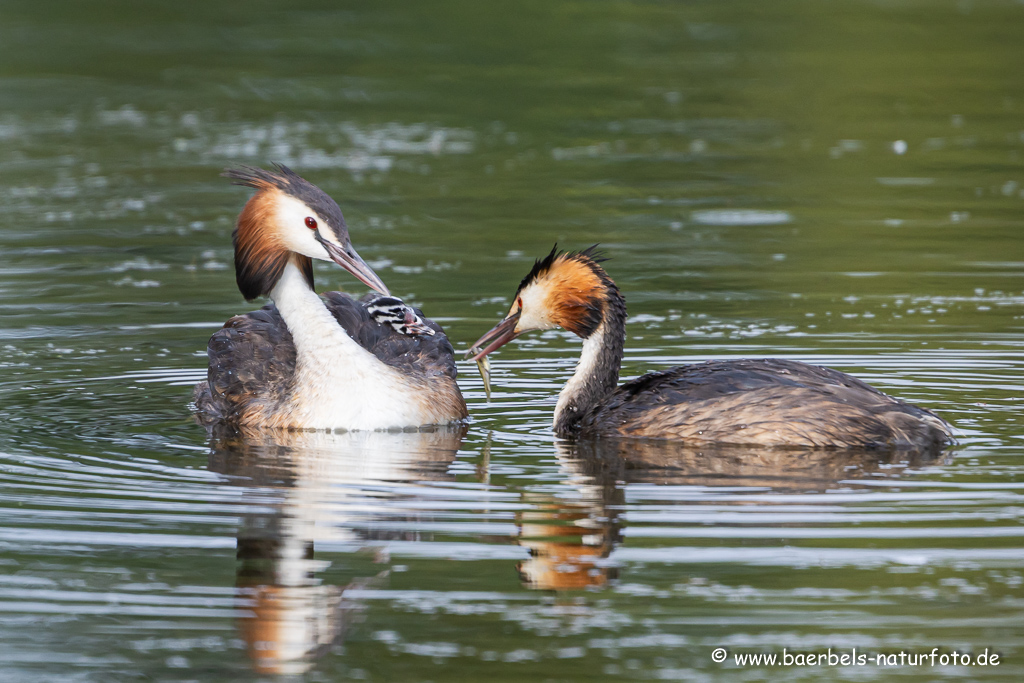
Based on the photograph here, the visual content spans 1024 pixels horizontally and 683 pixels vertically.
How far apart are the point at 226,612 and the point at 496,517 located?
4.76 ft

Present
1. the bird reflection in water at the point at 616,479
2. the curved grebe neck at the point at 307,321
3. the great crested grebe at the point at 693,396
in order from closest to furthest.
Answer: the bird reflection in water at the point at 616,479 < the great crested grebe at the point at 693,396 < the curved grebe neck at the point at 307,321

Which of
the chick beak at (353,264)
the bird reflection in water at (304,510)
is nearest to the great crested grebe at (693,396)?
the chick beak at (353,264)

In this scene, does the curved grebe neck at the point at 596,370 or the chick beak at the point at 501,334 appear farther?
the chick beak at the point at 501,334

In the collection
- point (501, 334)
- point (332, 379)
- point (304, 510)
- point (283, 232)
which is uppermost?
point (283, 232)

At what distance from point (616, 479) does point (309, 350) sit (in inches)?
94.0

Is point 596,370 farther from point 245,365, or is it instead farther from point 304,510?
point 304,510

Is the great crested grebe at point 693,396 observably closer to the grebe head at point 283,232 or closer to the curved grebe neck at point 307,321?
the curved grebe neck at point 307,321

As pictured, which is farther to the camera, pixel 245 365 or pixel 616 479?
pixel 245 365

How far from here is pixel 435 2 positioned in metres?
24.9

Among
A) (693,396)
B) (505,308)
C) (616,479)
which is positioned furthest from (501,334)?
(505,308)

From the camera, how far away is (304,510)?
729 cm

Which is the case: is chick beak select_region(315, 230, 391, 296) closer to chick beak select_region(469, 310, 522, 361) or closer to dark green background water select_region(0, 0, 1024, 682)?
chick beak select_region(469, 310, 522, 361)

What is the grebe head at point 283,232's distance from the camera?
30.1 ft

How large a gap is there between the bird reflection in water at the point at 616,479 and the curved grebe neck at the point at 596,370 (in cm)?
31
